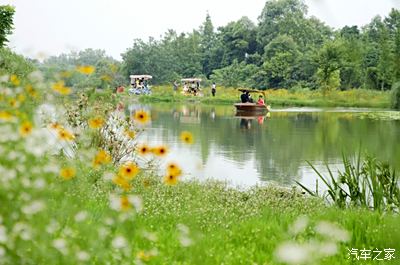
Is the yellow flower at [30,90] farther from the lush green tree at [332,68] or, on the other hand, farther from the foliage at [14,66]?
the lush green tree at [332,68]

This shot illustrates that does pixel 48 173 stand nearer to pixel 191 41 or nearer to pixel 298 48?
pixel 298 48

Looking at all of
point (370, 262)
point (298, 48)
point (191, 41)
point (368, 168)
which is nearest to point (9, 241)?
point (370, 262)

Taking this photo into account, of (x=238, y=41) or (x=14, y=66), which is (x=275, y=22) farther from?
(x=14, y=66)

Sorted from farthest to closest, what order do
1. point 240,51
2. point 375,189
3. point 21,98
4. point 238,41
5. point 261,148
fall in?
point 240,51
point 238,41
point 261,148
point 375,189
point 21,98

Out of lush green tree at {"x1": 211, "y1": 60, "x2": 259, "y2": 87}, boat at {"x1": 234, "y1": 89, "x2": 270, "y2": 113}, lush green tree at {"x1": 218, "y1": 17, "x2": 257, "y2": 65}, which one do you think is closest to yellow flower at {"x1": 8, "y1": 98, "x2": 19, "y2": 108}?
boat at {"x1": 234, "y1": 89, "x2": 270, "y2": 113}

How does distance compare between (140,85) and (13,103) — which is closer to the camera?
(13,103)

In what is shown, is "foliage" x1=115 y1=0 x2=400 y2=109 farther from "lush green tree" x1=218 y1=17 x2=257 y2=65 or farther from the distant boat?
the distant boat

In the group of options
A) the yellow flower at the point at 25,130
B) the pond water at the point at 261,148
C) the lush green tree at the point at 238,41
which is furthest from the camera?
the lush green tree at the point at 238,41

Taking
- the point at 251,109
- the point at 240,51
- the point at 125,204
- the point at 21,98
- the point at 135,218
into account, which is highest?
the point at 240,51

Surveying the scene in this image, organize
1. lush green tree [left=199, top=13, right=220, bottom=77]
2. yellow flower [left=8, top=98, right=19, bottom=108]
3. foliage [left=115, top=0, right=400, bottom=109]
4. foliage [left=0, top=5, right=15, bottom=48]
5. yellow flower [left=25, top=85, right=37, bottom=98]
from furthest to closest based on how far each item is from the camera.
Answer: lush green tree [left=199, top=13, right=220, bottom=77]
foliage [left=115, top=0, right=400, bottom=109]
foliage [left=0, top=5, right=15, bottom=48]
yellow flower [left=25, top=85, right=37, bottom=98]
yellow flower [left=8, top=98, right=19, bottom=108]

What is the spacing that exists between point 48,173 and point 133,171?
391 millimetres

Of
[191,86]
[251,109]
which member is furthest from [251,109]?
[191,86]

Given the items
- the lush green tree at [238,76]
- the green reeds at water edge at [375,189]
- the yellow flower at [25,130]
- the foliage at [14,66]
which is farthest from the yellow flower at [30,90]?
the lush green tree at [238,76]

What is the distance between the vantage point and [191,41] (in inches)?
1455
